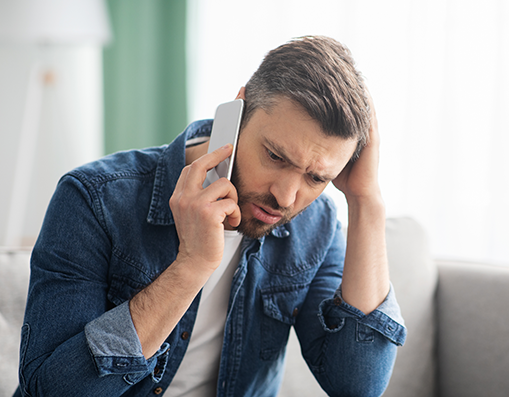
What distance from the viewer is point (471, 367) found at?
51.4 inches

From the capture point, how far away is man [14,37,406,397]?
2.65 ft

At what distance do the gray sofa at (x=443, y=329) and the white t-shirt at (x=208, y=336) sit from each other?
29 cm

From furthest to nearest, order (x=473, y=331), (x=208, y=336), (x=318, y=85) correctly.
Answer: (x=473, y=331) → (x=208, y=336) → (x=318, y=85)

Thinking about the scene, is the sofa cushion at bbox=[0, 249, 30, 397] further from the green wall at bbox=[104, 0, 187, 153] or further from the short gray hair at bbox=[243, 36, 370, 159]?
the green wall at bbox=[104, 0, 187, 153]

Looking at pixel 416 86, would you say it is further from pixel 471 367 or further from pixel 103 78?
pixel 103 78

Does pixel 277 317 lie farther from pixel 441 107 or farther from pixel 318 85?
pixel 441 107

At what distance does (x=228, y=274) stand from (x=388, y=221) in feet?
2.13

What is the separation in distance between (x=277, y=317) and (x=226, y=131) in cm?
47

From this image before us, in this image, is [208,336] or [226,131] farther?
[208,336]

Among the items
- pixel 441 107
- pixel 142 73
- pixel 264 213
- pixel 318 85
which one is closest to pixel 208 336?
pixel 264 213

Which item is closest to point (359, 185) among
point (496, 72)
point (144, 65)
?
point (496, 72)

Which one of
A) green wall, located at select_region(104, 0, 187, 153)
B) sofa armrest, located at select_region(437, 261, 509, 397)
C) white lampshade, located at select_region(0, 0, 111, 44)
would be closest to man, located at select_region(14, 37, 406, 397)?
sofa armrest, located at select_region(437, 261, 509, 397)

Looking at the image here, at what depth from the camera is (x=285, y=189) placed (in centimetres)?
90

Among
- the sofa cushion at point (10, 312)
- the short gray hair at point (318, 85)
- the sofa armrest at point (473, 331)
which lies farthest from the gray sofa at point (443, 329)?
the sofa cushion at point (10, 312)
